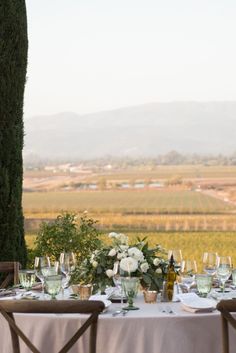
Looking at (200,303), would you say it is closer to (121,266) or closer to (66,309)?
(121,266)

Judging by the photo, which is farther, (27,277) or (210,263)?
(210,263)

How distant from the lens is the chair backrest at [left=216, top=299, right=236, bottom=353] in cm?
323

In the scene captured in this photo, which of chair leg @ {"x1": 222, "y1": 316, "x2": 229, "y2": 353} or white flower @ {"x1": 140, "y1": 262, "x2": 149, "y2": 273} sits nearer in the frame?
chair leg @ {"x1": 222, "y1": 316, "x2": 229, "y2": 353}

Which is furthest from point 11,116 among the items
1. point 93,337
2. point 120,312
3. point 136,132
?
point 136,132

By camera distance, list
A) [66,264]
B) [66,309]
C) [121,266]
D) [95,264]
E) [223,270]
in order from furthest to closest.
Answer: [66,264], [223,270], [95,264], [121,266], [66,309]

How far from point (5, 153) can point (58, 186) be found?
559 inches

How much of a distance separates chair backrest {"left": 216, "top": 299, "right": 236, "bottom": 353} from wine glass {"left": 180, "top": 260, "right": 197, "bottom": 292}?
0.90 m

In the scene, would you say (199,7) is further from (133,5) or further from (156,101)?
(156,101)

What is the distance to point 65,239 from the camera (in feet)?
27.6

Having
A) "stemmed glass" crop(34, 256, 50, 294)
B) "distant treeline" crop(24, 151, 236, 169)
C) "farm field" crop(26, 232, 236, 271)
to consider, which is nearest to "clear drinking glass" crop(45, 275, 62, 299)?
"stemmed glass" crop(34, 256, 50, 294)

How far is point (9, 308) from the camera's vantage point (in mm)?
3314

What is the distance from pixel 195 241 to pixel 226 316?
13091 mm

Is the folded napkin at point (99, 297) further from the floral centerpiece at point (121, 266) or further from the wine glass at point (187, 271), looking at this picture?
the wine glass at point (187, 271)

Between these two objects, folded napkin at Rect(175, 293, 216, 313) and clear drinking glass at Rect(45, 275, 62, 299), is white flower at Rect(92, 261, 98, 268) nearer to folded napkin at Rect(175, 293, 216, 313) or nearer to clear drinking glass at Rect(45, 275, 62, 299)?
clear drinking glass at Rect(45, 275, 62, 299)
